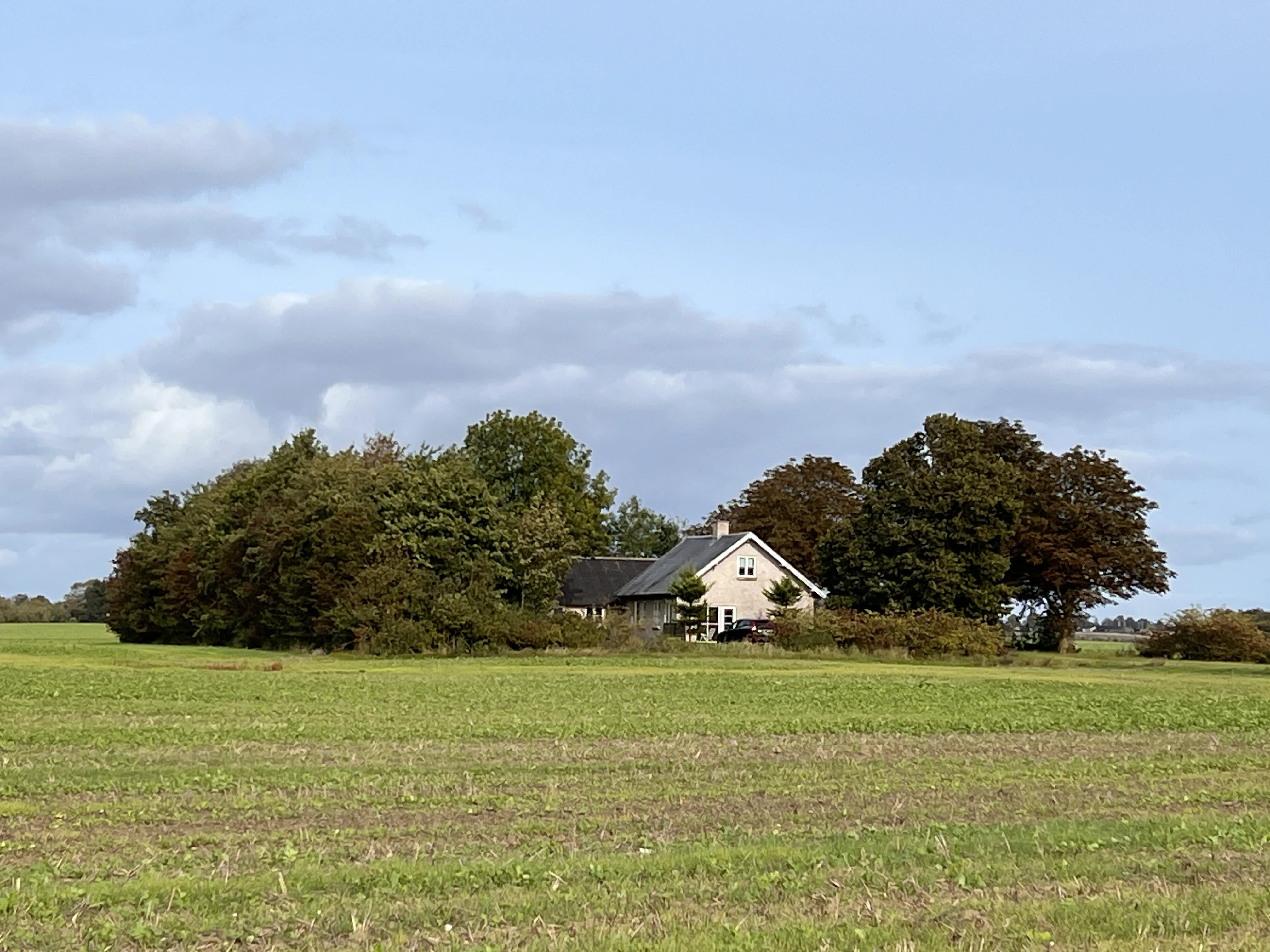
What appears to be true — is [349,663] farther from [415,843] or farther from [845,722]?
[415,843]

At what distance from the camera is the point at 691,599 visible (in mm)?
88688

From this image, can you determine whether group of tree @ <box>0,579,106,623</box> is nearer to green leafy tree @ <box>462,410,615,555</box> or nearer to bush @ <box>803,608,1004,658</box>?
green leafy tree @ <box>462,410,615,555</box>

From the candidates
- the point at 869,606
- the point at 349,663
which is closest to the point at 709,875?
the point at 349,663

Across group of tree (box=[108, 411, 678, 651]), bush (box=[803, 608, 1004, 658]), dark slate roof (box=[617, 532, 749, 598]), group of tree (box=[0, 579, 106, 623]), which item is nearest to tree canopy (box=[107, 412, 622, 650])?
group of tree (box=[108, 411, 678, 651])

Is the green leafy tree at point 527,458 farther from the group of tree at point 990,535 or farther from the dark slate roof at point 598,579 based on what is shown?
the group of tree at point 990,535

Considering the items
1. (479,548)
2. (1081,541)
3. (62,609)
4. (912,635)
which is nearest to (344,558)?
(479,548)

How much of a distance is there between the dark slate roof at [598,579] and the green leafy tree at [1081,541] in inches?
1140

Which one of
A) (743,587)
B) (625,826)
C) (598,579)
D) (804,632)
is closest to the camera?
(625,826)

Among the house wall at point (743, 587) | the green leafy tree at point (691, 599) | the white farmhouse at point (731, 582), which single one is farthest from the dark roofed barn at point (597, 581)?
the green leafy tree at point (691, 599)

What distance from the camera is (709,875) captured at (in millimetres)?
10859

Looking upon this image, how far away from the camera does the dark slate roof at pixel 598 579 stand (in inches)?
4058

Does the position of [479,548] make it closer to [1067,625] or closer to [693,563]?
[693,563]

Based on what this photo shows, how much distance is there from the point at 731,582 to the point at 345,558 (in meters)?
30.3

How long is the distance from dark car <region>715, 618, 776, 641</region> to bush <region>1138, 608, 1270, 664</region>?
23668mm
